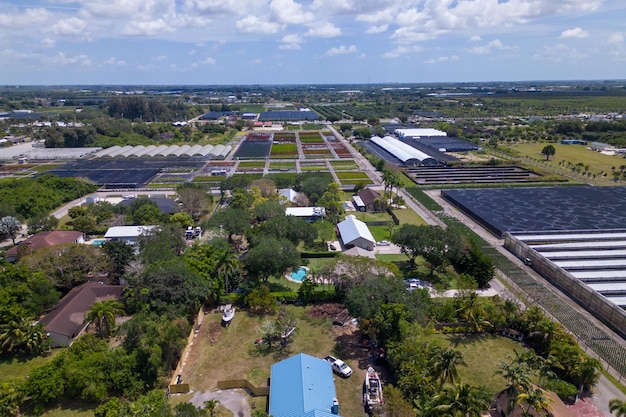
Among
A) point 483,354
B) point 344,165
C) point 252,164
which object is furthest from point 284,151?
point 483,354

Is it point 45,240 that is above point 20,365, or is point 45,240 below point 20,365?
above

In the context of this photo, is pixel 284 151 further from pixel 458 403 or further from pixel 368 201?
pixel 458 403

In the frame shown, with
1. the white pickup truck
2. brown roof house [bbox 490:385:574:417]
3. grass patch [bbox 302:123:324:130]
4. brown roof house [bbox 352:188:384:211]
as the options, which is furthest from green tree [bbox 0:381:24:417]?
grass patch [bbox 302:123:324:130]

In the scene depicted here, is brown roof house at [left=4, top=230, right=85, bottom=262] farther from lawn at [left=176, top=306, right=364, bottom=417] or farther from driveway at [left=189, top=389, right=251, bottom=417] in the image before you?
driveway at [left=189, top=389, right=251, bottom=417]

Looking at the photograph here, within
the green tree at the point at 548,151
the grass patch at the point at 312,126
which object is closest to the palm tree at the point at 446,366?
the green tree at the point at 548,151

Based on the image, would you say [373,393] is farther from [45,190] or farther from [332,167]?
[332,167]

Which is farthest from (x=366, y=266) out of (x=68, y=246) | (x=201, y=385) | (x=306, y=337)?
(x=68, y=246)

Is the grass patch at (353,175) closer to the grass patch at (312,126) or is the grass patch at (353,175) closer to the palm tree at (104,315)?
the palm tree at (104,315)
